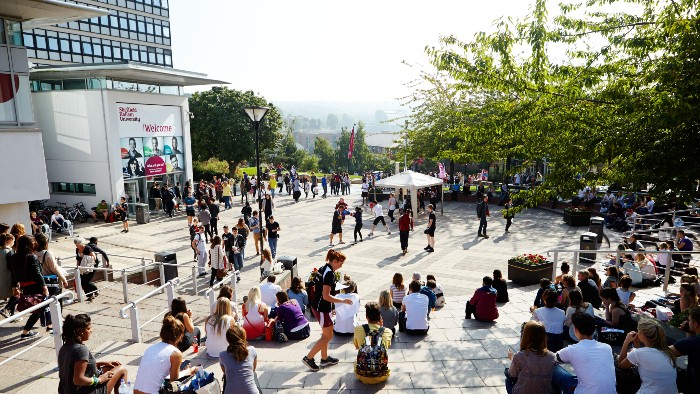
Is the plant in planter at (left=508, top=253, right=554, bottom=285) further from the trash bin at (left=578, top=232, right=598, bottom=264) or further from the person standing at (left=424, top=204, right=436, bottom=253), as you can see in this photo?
the person standing at (left=424, top=204, right=436, bottom=253)

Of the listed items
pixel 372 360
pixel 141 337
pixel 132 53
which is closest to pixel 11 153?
pixel 141 337

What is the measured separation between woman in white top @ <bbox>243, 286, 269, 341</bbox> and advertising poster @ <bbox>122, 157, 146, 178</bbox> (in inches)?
757

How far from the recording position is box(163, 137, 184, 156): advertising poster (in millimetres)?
26978

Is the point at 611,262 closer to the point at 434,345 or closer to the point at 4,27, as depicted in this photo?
the point at 434,345

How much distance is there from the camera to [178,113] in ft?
91.7

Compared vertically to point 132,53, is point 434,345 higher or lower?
lower

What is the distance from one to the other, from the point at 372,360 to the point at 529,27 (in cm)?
619

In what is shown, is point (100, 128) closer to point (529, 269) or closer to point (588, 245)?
point (529, 269)

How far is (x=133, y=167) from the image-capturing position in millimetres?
24547

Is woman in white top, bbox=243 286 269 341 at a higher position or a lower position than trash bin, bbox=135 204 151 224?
higher

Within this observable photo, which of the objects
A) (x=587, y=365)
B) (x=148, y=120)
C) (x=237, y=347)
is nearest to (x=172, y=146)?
(x=148, y=120)

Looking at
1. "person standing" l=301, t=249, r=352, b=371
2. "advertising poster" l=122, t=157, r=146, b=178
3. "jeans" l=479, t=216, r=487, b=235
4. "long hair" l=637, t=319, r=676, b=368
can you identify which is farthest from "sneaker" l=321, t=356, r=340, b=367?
"advertising poster" l=122, t=157, r=146, b=178

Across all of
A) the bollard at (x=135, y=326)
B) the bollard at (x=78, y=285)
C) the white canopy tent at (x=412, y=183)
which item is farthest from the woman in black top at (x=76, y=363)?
the white canopy tent at (x=412, y=183)

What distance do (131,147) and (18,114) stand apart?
1148 cm
